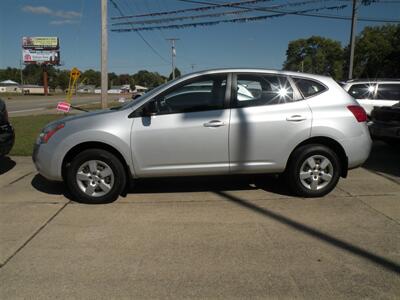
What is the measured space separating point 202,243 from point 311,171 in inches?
84.5

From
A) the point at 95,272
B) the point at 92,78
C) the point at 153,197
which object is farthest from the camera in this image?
the point at 92,78

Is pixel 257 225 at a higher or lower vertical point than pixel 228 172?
lower

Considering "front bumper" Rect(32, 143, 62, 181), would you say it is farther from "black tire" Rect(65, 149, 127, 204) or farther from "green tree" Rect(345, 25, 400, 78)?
"green tree" Rect(345, 25, 400, 78)

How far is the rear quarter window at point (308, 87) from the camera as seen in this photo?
5.36 metres

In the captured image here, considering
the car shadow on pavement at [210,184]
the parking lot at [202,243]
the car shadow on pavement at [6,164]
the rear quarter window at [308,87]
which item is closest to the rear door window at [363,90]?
the parking lot at [202,243]

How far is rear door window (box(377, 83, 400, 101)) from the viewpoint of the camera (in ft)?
32.7

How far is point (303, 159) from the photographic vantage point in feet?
17.4

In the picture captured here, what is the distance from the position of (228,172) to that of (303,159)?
3.40 feet

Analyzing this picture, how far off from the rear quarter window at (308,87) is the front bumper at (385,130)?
303 cm

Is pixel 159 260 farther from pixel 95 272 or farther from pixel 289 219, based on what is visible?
pixel 289 219

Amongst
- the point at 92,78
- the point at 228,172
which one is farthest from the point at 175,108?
the point at 92,78

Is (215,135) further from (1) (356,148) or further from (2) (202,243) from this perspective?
(1) (356,148)

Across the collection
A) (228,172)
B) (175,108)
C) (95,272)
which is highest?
(175,108)

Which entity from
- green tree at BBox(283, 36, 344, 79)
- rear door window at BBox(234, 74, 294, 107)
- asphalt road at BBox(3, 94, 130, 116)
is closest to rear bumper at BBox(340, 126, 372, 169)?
rear door window at BBox(234, 74, 294, 107)
